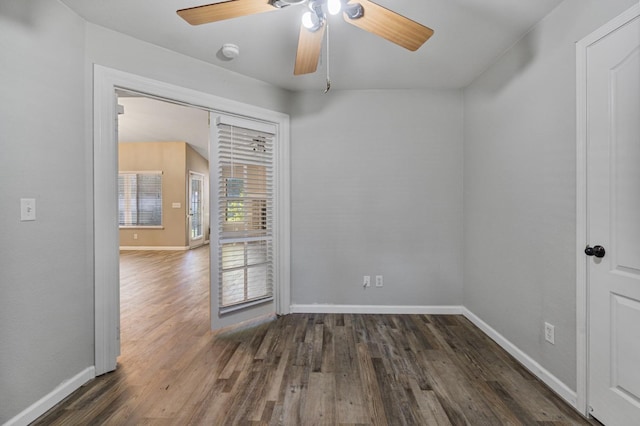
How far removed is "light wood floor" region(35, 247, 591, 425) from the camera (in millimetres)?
1596

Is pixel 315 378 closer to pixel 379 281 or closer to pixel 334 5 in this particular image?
pixel 379 281

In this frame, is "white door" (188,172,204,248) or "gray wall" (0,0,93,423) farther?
"white door" (188,172,204,248)

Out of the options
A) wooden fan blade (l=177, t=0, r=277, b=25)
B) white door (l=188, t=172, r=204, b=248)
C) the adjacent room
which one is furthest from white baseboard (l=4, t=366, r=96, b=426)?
white door (l=188, t=172, r=204, b=248)

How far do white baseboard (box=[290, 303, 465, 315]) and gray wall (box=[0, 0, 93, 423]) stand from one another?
1.89m

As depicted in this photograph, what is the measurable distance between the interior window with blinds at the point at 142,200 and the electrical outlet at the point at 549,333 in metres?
8.48

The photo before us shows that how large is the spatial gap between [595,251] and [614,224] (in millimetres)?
177

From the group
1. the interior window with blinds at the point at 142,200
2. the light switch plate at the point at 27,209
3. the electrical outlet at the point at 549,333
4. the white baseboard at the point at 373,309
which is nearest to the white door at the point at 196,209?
the interior window with blinds at the point at 142,200

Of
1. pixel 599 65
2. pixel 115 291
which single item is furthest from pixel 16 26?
pixel 599 65

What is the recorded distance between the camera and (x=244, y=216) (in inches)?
112

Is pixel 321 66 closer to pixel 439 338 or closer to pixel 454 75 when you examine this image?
pixel 454 75

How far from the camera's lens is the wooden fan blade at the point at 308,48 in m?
1.61

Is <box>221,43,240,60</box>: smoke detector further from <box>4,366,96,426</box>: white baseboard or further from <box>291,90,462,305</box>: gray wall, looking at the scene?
<box>4,366,96,426</box>: white baseboard

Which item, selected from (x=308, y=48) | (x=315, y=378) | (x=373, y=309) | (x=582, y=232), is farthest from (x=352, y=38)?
(x=373, y=309)

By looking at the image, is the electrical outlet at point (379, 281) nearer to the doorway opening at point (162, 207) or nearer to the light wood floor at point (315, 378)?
the light wood floor at point (315, 378)
